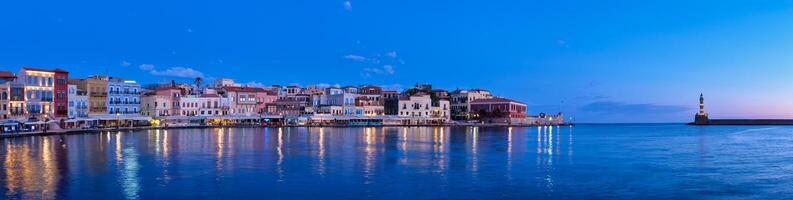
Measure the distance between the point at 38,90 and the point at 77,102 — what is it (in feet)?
23.7

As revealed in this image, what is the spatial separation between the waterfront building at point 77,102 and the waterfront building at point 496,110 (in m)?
60.8

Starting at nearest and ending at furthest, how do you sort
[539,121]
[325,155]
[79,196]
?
1. [79,196]
2. [325,155]
3. [539,121]

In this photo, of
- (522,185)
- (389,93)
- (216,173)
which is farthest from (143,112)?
(522,185)

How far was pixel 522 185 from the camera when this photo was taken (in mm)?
19641

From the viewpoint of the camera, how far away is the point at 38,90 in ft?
199

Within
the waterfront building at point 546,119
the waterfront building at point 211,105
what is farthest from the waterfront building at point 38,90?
the waterfront building at point 546,119

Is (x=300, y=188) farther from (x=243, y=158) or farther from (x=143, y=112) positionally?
(x=143, y=112)

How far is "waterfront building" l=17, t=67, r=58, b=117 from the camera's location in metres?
59.5

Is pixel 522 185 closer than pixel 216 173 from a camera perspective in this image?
Yes

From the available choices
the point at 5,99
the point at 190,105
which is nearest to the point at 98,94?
the point at 190,105

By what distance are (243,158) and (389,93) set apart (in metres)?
80.3

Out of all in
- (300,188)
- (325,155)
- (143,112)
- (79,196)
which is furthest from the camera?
(143,112)

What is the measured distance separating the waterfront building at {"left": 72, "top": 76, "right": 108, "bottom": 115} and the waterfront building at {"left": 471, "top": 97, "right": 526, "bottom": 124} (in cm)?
5815

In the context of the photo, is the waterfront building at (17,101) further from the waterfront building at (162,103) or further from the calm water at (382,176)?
the calm water at (382,176)
